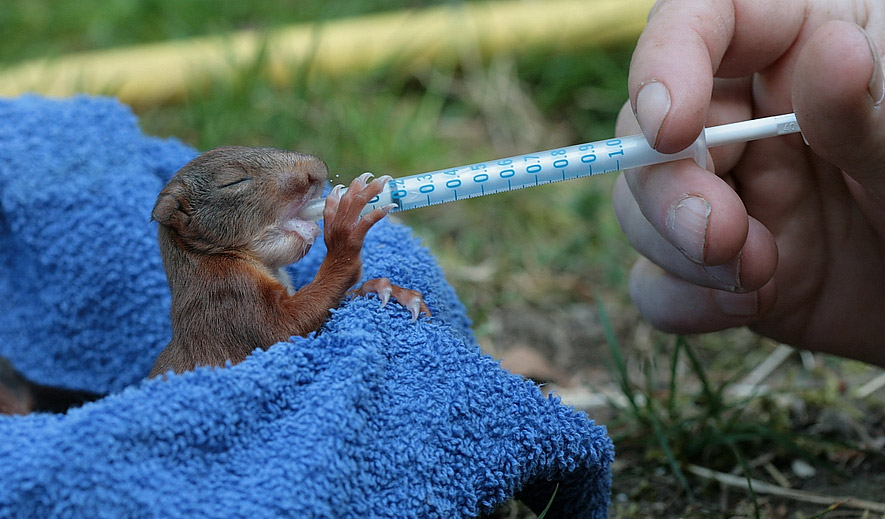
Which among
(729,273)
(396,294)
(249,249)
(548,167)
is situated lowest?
(729,273)

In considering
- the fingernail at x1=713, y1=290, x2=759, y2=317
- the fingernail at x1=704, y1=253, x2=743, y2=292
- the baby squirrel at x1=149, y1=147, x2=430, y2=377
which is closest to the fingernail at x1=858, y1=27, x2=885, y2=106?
the fingernail at x1=704, y1=253, x2=743, y2=292

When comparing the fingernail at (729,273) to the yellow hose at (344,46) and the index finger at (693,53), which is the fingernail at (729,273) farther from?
the yellow hose at (344,46)

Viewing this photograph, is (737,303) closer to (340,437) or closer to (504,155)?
(340,437)

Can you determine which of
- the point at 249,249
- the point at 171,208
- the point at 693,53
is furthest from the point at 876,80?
the point at 171,208

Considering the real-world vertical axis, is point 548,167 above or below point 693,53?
below

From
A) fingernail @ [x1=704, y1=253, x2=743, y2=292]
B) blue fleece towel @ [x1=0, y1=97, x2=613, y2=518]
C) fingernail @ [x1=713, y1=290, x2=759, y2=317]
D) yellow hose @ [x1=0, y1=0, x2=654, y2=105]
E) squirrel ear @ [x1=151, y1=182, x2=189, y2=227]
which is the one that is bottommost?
fingernail @ [x1=713, y1=290, x2=759, y2=317]

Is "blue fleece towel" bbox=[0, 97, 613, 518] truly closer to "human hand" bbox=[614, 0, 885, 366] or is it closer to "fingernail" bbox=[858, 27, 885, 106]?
"human hand" bbox=[614, 0, 885, 366]
